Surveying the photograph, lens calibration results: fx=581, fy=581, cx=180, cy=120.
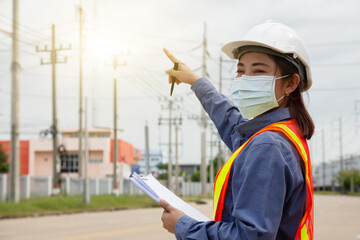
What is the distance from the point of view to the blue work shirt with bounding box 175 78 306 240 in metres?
1.95

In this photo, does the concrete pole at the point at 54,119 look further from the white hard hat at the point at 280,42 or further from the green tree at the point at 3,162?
the green tree at the point at 3,162

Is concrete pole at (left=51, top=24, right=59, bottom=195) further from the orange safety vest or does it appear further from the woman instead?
the orange safety vest

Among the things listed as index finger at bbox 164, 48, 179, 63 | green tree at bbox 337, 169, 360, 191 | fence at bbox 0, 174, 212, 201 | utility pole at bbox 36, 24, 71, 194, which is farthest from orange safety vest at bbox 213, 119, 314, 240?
green tree at bbox 337, 169, 360, 191

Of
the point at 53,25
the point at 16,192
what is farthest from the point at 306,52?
the point at 53,25

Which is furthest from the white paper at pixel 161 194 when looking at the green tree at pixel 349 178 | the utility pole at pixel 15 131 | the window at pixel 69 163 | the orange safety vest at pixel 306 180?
the green tree at pixel 349 178

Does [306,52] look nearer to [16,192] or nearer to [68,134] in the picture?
[16,192]

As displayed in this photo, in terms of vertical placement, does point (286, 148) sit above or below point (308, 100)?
below

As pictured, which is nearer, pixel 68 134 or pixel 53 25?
pixel 53 25

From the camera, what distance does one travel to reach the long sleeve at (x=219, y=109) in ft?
9.78

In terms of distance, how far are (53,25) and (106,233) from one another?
2797 cm

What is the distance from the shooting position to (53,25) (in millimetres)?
39250

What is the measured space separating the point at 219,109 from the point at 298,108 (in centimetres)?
68

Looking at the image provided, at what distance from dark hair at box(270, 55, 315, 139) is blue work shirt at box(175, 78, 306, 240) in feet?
0.84

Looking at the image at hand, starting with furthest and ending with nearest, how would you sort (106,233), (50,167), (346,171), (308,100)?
(346,171) → (50,167) → (106,233) → (308,100)
